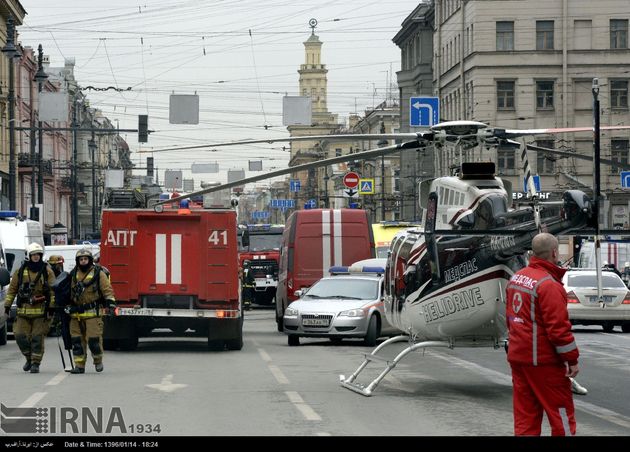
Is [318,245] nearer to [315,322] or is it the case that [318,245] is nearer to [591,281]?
[591,281]

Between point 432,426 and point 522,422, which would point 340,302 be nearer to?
point 432,426

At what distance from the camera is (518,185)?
76.8 meters

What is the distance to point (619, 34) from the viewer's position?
77.0m

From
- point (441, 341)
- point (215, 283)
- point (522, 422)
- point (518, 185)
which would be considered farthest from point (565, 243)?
point (522, 422)

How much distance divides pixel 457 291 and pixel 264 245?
38696mm

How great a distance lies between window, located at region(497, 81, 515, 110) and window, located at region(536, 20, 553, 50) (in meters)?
2.73

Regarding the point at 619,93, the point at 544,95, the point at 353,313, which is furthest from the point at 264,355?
the point at 619,93

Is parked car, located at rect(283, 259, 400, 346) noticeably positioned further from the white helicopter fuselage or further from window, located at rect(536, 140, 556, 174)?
window, located at rect(536, 140, 556, 174)

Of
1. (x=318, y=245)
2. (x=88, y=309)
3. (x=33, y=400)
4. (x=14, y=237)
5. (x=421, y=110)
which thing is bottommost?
(x=33, y=400)

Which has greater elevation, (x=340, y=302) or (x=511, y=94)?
(x=511, y=94)

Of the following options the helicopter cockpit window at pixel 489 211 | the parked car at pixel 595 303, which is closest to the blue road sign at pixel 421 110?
the parked car at pixel 595 303

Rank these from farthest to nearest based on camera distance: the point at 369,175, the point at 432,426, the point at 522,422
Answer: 1. the point at 369,175
2. the point at 432,426
3. the point at 522,422

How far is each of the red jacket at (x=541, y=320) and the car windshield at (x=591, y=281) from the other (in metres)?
24.1

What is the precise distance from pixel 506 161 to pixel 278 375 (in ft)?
197
